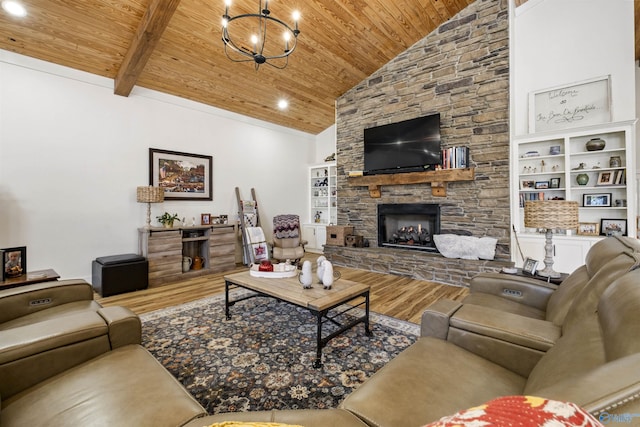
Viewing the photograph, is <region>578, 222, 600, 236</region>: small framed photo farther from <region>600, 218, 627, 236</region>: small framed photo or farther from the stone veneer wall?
the stone veneer wall

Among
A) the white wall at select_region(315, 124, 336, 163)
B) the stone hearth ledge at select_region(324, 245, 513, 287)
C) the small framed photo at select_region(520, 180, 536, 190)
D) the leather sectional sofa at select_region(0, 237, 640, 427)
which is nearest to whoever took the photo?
the leather sectional sofa at select_region(0, 237, 640, 427)

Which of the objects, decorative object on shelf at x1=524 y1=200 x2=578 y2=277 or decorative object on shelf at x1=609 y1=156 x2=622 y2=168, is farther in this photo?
decorative object on shelf at x1=609 y1=156 x2=622 y2=168

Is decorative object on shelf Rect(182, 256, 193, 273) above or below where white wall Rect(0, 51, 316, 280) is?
below

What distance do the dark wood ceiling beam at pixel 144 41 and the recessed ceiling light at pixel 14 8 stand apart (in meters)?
0.93

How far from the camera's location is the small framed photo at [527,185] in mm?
4184

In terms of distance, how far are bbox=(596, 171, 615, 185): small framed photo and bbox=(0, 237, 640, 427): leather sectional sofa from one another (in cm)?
304

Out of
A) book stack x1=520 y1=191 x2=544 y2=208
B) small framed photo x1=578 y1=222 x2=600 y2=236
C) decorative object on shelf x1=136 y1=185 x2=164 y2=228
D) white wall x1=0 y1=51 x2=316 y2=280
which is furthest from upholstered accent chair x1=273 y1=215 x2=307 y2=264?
small framed photo x1=578 y1=222 x2=600 y2=236

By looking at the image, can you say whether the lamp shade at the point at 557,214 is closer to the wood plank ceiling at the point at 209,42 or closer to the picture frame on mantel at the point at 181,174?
the wood plank ceiling at the point at 209,42

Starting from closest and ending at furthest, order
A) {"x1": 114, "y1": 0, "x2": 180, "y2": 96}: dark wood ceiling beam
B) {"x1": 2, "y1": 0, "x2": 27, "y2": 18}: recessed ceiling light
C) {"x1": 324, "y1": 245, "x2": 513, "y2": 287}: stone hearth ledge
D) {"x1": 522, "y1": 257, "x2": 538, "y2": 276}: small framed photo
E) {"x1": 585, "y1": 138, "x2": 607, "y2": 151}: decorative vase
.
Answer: {"x1": 522, "y1": 257, "x2": 538, "y2": 276}: small framed photo
{"x1": 2, "y1": 0, "x2": 27, "y2": 18}: recessed ceiling light
{"x1": 114, "y1": 0, "x2": 180, "y2": 96}: dark wood ceiling beam
{"x1": 585, "y1": 138, "x2": 607, "y2": 151}: decorative vase
{"x1": 324, "y1": 245, "x2": 513, "y2": 287}: stone hearth ledge

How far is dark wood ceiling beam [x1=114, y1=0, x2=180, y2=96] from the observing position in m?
2.91

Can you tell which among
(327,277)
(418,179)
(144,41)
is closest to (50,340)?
(327,277)

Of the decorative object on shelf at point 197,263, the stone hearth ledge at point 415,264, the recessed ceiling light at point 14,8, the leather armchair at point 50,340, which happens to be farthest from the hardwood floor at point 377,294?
the recessed ceiling light at point 14,8

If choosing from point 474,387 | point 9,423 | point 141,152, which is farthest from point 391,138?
point 9,423

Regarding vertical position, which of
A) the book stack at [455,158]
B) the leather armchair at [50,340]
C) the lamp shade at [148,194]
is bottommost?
the leather armchair at [50,340]
